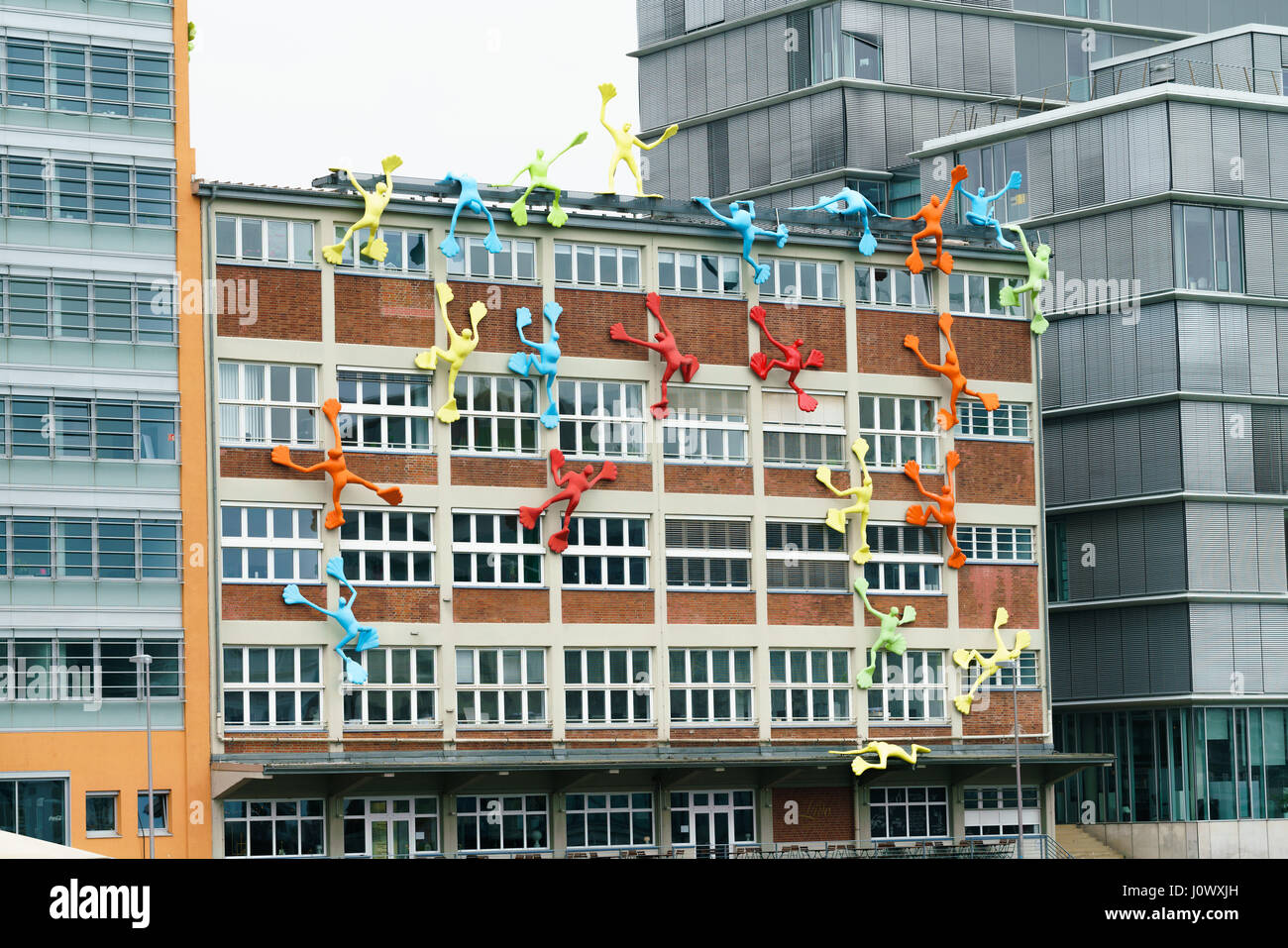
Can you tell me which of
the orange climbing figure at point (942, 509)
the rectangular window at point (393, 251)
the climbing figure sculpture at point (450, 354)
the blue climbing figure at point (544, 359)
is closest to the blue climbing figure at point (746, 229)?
the blue climbing figure at point (544, 359)

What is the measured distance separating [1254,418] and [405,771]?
36.6 meters

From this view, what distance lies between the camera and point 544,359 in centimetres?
6319

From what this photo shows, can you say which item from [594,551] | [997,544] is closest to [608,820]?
[594,551]

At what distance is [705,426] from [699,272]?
512 cm

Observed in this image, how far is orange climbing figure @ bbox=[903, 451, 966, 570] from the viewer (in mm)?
69188

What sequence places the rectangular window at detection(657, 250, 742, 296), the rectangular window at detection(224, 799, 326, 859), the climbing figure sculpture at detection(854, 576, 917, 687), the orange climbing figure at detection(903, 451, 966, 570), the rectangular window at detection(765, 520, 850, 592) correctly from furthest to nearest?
1. the orange climbing figure at detection(903, 451, 966, 570)
2. the climbing figure sculpture at detection(854, 576, 917, 687)
3. the rectangular window at detection(765, 520, 850, 592)
4. the rectangular window at detection(657, 250, 742, 296)
5. the rectangular window at detection(224, 799, 326, 859)

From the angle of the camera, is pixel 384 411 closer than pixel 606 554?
Yes

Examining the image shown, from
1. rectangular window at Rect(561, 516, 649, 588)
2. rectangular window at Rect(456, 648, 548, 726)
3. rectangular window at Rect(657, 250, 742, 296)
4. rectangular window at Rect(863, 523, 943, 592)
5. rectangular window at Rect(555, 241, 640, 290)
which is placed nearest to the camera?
rectangular window at Rect(456, 648, 548, 726)

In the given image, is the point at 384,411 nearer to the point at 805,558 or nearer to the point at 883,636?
the point at 805,558

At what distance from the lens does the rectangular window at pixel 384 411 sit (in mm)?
61062

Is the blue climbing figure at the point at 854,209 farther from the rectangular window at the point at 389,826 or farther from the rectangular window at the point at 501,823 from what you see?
the rectangular window at the point at 389,826

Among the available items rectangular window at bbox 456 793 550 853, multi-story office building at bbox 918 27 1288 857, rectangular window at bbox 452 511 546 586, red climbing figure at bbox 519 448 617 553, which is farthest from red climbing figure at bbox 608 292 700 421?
multi-story office building at bbox 918 27 1288 857

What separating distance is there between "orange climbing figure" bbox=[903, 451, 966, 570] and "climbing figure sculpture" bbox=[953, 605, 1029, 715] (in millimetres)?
2612

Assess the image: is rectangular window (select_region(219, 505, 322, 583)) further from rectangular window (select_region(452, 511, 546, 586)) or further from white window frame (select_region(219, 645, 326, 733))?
rectangular window (select_region(452, 511, 546, 586))
